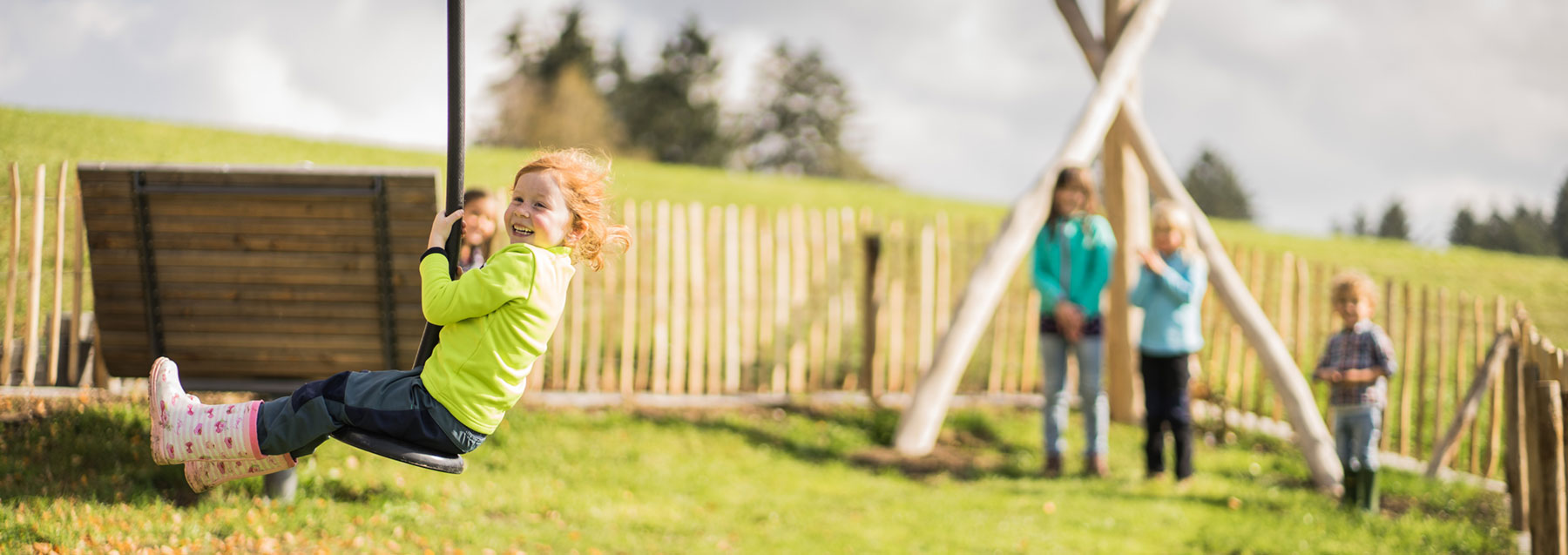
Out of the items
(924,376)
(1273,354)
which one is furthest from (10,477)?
(1273,354)

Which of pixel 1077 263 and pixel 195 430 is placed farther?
pixel 1077 263

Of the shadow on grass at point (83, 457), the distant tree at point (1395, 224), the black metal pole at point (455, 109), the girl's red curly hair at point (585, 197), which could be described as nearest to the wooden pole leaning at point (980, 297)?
the shadow on grass at point (83, 457)

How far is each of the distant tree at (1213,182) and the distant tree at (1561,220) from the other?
4703cm

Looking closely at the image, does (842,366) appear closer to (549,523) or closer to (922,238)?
(922,238)

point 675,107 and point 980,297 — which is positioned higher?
point 675,107

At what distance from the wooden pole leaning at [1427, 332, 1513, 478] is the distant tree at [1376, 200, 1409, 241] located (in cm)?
1556

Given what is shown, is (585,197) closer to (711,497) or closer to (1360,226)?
(711,497)

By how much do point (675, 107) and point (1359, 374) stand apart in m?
44.5

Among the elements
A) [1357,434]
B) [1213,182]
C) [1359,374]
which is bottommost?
[1357,434]

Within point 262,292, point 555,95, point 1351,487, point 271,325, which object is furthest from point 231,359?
point 555,95

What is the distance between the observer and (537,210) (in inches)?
119

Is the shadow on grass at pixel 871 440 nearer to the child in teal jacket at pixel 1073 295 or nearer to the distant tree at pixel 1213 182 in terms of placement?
the child in teal jacket at pixel 1073 295

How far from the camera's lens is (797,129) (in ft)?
187

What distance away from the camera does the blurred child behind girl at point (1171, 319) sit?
23.1 ft
